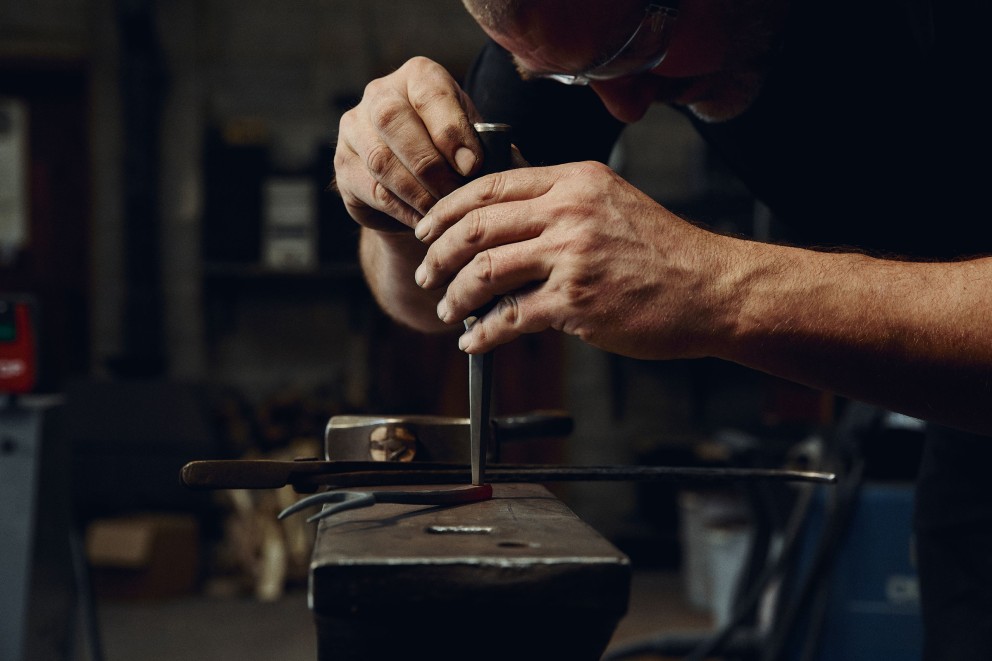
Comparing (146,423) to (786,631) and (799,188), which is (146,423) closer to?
(786,631)

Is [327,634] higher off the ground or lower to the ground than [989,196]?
lower

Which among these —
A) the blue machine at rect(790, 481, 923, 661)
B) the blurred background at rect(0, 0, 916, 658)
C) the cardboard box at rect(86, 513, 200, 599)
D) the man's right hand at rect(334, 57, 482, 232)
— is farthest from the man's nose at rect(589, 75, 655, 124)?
the cardboard box at rect(86, 513, 200, 599)

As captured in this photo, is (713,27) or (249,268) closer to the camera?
(713,27)

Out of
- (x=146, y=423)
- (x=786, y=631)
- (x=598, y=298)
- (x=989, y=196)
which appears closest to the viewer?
(x=598, y=298)

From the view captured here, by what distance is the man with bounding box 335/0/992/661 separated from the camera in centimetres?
81

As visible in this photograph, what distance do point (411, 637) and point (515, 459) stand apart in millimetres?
3947

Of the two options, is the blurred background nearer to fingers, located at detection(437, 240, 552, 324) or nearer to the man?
the man

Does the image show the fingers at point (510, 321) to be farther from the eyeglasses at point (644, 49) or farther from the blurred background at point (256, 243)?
the blurred background at point (256, 243)

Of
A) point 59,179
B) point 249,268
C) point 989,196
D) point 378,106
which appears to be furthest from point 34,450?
point 59,179

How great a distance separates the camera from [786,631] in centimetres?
217

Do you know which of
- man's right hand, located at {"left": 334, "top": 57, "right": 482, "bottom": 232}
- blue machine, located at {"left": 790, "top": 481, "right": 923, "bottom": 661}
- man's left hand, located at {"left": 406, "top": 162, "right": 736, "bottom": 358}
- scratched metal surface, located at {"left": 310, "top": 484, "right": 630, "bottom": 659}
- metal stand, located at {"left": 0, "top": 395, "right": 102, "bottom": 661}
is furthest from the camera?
blue machine, located at {"left": 790, "top": 481, "right": 923, "bottom": 661}

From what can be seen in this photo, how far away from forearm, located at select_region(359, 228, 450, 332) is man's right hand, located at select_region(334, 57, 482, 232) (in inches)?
6.4

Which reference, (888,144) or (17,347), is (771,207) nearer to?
(888,144)

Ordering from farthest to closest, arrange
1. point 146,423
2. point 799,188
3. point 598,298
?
point 146,423
point 799,188
point 598,298
